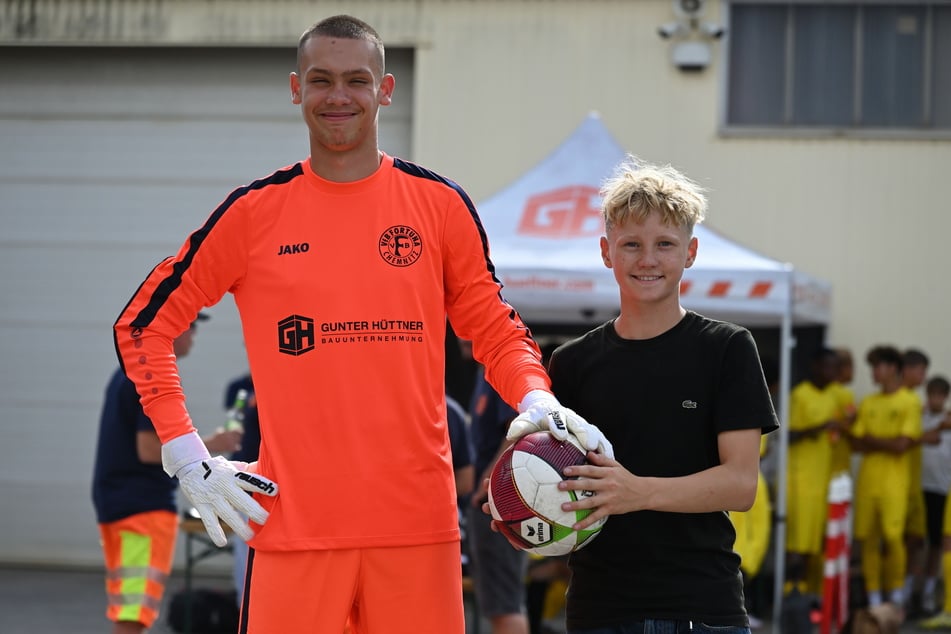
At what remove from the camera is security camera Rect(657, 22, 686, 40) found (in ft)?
36.9

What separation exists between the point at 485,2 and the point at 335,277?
28.8ft

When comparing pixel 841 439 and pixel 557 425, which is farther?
pixel 841 439

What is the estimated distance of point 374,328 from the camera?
10.7 feet

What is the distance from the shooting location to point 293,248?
3316 millimetres

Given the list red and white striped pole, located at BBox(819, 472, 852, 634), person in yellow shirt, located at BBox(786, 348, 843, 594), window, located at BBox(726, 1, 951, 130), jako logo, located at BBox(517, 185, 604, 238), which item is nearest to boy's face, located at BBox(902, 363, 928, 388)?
person in yellow shirt, located at BBox(786, 348, 843, 594)

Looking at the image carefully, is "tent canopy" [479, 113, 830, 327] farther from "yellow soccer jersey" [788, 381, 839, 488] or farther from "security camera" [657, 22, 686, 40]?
"security camera" [657, 22, 686, 40]

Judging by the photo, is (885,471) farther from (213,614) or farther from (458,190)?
(458,190)

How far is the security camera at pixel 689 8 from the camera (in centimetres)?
1127

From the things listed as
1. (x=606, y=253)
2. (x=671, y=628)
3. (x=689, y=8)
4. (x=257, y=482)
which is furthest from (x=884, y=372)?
(x=257, y=482)

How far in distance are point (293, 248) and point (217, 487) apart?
0.63m

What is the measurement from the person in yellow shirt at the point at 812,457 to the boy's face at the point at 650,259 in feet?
24.1

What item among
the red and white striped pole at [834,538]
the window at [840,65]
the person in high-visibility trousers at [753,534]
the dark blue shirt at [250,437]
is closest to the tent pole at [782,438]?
the red and white striped pole at [834,538]

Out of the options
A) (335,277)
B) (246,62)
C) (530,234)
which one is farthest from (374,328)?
(246,62)

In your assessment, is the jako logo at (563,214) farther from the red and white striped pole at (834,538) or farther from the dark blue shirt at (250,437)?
the dark blue shirt at (250,437)
